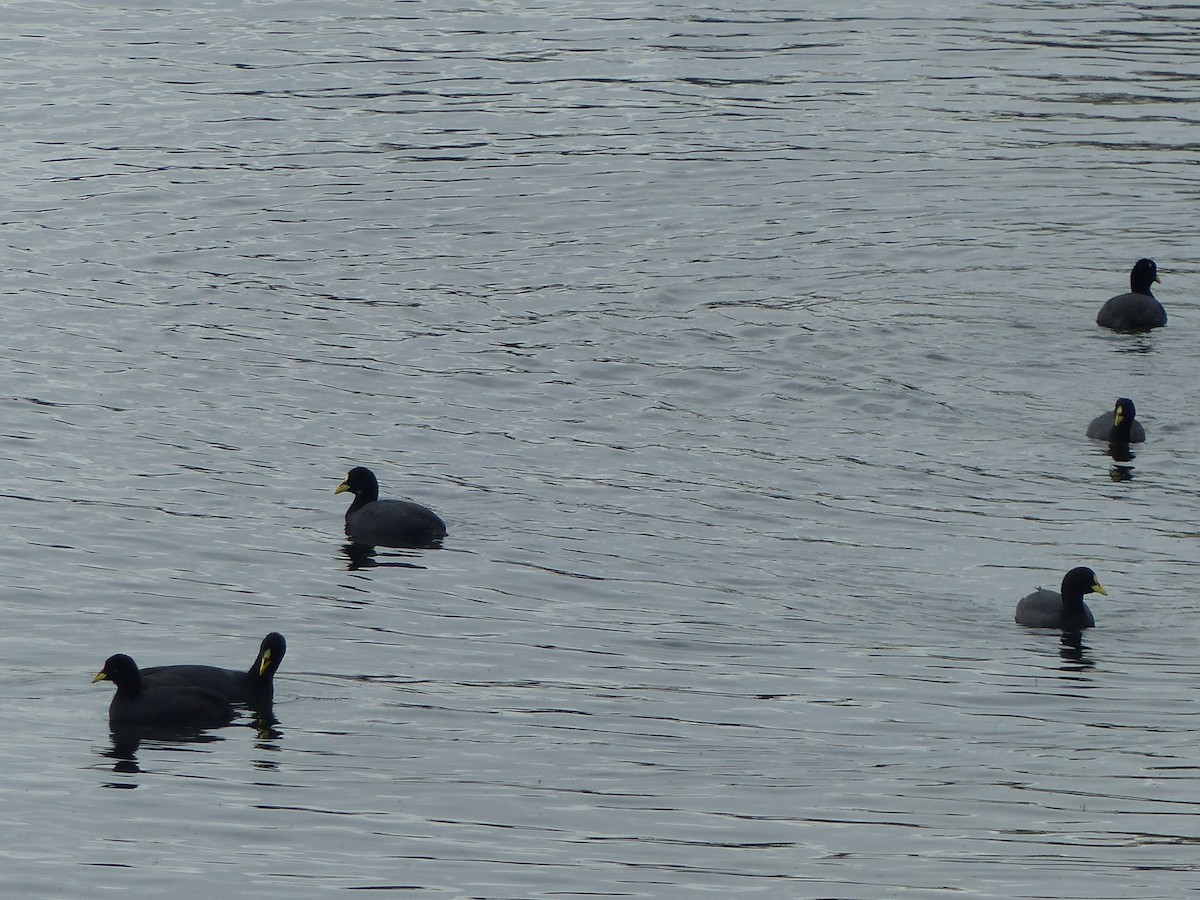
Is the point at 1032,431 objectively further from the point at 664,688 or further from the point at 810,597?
the point at 664,688

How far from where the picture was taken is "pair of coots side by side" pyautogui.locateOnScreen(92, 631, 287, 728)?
1777cm

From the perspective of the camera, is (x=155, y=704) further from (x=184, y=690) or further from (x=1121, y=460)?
(x=1121, y=460)

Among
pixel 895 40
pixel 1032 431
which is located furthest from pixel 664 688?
pixel 895 40

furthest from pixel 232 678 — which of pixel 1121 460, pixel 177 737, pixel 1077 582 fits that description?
pixel 1121 460

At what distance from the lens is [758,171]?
37.8 meters

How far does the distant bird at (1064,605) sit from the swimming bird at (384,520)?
6300mm

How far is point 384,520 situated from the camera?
22.7m

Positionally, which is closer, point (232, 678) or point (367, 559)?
point (232, 678)

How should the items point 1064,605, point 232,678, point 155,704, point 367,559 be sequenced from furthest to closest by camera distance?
point 367,559
point 1064,605
point 232,678
point 155,704

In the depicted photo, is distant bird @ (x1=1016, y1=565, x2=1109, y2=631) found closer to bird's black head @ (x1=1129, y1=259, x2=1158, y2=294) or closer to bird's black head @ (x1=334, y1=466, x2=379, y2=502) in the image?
bird's black head @ (x1=334, y1=466, x2=379, y2=502)

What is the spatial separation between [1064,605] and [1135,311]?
1083 centimetres

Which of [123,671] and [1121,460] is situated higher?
[1121,460]

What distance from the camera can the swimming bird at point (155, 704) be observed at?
17.7 metres

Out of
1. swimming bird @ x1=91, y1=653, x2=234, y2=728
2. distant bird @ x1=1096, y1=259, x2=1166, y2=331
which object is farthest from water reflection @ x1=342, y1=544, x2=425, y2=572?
distant bird @ x1=1096, y1=259, x2=1166, y2=331
